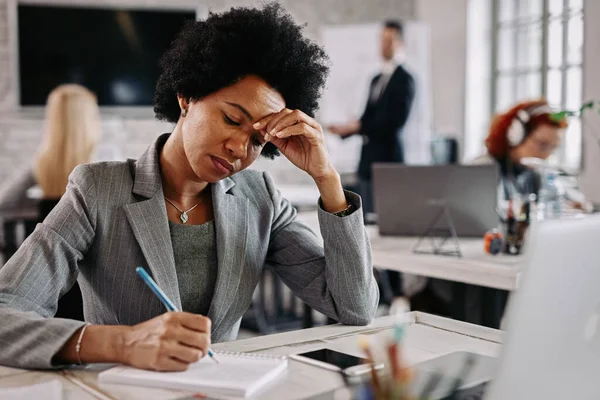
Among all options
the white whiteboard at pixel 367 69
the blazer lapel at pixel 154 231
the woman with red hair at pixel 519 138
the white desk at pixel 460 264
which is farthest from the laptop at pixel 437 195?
the white whiteboard at pixel 367 69

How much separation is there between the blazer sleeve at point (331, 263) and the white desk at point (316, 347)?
0.15 feet

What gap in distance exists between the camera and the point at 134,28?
5805 mm

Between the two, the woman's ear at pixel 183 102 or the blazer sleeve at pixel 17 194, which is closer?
the woman's ear at pixel 183 102

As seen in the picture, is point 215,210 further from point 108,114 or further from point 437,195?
point 108,114

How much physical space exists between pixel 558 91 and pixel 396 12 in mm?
1915

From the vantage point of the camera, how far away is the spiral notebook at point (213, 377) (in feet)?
3.12

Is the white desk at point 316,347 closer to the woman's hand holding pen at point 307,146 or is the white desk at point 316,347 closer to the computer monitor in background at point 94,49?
the woman's hand holding pen at point 307,146

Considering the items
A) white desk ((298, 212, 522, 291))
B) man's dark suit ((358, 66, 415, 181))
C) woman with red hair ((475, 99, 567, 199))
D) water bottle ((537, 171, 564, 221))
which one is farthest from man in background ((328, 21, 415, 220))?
white desk ((298, 212, 522, 291))

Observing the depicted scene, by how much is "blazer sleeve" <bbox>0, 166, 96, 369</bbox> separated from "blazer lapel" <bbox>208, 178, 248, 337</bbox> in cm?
24

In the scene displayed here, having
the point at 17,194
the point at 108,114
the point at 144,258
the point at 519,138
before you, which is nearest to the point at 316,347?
the point at 144,258

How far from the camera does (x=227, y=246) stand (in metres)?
1.41

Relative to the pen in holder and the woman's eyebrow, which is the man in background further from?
the woman's eyebrow

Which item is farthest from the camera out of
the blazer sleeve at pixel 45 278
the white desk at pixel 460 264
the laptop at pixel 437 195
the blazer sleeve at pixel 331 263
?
the laptop at pixel 437 195

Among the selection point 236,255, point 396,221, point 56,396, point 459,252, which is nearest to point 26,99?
point 396,221
